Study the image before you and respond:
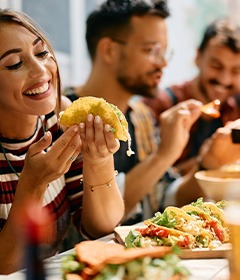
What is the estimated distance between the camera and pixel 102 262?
112cm

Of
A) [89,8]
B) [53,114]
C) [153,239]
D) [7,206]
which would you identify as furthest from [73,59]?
[153,239]

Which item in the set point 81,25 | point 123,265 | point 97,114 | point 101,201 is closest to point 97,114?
point 97,114

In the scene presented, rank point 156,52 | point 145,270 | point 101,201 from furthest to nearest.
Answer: point 156,52, point 101,201, point 145,270

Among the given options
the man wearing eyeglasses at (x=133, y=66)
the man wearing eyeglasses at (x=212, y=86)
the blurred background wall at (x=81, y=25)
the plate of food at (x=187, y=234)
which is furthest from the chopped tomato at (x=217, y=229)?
the blurred background wall at (x=81, y=25)

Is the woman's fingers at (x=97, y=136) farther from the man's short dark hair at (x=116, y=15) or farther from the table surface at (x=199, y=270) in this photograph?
the man's short dark hair at (x=116, y=15)

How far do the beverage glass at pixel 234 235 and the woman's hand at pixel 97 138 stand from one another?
625mm

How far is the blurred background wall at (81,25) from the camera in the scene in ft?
14.1

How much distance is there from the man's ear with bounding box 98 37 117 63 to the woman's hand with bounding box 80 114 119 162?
1.26 meters

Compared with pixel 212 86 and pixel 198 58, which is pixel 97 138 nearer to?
pixel 212 86

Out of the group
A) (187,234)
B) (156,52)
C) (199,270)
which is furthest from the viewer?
(156,52)

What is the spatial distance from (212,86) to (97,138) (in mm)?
1788

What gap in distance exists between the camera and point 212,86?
331cm

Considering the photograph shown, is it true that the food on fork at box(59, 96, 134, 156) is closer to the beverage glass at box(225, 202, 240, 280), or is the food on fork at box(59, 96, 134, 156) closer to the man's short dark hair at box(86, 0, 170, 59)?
the beverage glass at box(225, 202, 240, 280)

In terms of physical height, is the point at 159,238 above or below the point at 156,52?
below
